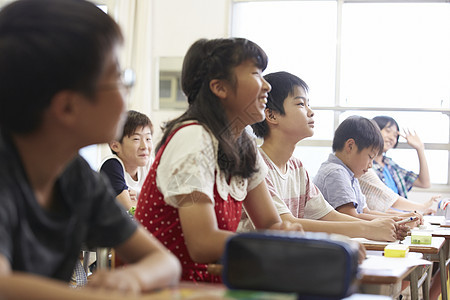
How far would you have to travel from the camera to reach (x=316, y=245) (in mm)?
984

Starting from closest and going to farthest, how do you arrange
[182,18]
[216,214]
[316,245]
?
[316,245]
[216,214]
[182,18]

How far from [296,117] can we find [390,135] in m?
2.68

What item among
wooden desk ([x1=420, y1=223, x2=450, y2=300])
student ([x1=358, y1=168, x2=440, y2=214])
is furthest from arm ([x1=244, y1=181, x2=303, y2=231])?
student ([x1=358, y1=168, x2=440, y2=214])

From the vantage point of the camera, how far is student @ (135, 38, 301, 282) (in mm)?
1525

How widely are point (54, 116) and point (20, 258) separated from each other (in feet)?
0.74

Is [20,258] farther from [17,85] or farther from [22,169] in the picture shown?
[17,85]

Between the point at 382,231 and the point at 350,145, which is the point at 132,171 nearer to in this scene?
the point at 350,145

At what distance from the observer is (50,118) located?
3.00 ft

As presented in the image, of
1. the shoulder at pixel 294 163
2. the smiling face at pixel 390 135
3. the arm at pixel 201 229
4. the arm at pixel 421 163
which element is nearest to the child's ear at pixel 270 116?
the shoulder at pixel 294 163

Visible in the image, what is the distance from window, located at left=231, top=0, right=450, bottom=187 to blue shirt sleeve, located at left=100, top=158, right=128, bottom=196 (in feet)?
9.75

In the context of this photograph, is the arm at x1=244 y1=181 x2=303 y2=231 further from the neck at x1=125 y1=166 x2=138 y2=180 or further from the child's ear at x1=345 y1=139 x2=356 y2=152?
the neck at x1=125 y1=166 x2=138 y2=180

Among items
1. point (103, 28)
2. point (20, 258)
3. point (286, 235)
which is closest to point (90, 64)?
point (103, 28)

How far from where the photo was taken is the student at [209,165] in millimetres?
1525

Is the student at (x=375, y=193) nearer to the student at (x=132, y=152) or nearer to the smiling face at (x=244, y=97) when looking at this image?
the student at (x=132, y=152)
